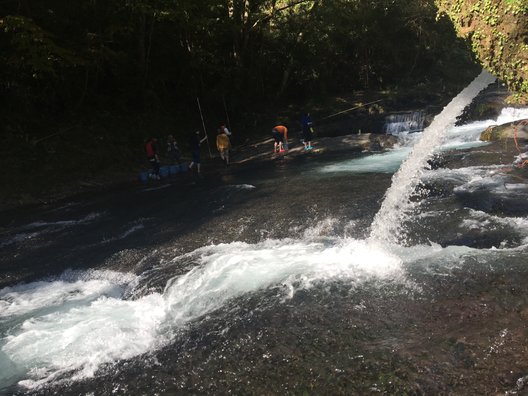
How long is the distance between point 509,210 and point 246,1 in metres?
22.1

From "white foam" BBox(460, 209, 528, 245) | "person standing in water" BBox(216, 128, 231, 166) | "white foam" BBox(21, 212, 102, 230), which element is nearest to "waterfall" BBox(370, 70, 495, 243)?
"white foam" BBox(460, 209, 528, 245)

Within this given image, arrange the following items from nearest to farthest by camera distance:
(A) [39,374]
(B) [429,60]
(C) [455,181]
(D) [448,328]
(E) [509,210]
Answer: (D) [448,328] < (A) [39,374] < (E) [509,210] < (C) [455,181] < (B) [429,60]

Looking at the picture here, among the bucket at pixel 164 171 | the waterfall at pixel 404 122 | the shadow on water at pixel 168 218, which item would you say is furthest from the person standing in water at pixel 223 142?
the waterfall at pixel 404 122

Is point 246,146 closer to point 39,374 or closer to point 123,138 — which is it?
point 123,138

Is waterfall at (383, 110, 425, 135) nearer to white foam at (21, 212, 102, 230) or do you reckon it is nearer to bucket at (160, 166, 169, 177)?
bucket at (160, 166, 169, 177)

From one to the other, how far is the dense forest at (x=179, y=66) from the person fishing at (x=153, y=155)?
10.1ft

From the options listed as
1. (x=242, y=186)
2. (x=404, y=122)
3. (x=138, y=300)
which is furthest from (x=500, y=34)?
(x=404, y=122)

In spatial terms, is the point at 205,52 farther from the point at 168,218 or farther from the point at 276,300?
the point at 276,300

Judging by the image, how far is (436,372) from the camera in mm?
4207

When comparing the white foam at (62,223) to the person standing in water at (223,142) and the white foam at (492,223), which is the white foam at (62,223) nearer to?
the person standing in water at (223,142)

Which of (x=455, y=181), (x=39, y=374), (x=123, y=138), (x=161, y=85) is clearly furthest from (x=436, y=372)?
(x=161, y=85)

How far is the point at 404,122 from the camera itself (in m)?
25.4

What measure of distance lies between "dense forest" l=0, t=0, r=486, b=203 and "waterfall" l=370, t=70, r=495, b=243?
12125 mm

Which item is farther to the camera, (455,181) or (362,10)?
(362,10)
